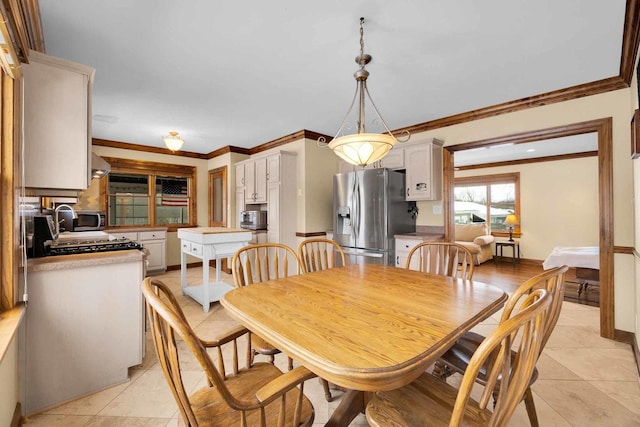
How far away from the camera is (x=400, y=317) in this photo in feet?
3.77

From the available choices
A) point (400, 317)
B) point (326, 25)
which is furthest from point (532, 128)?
point (400, 317)

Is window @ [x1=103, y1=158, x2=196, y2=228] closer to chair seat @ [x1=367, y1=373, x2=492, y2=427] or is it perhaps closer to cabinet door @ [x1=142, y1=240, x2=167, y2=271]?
cabinet door @ [x1=142, y1=240, x2=167, y2=271]

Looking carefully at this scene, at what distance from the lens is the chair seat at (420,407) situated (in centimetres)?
97

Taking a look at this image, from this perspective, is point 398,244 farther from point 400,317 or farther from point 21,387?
point 21,387

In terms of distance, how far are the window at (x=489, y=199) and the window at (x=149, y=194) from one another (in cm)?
630

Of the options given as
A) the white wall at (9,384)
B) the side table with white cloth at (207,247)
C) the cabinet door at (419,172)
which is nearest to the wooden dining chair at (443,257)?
the cabinet door at (419,172)

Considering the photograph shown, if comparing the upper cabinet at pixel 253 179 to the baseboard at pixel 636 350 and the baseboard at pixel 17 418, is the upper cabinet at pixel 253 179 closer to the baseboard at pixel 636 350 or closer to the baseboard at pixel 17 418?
the baseboard at pixel 17 418

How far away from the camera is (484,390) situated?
32.2 inches

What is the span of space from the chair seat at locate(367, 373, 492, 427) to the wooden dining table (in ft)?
0.90

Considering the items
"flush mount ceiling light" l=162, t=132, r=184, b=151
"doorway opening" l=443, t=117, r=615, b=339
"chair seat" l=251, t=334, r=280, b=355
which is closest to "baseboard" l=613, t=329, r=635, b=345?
"doorway opening" l=443, t=117, r=615, b=339

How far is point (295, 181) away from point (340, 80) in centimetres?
198

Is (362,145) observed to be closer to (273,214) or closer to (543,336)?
(543,336)

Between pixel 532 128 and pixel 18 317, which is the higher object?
pixel 532 128

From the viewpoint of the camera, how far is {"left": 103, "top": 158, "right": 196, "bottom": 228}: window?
16.0ft
